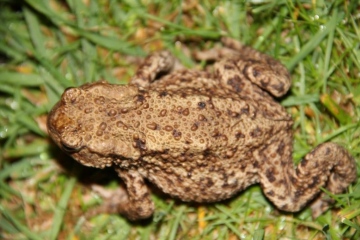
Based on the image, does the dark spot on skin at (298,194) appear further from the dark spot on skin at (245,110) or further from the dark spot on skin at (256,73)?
the dark spot on skin at (256,73)

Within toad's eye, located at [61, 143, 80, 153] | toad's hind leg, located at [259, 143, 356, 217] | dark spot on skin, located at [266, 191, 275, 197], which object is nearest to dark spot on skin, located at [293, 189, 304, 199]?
toad's hind leg, located at [259, 143, 356, 217]

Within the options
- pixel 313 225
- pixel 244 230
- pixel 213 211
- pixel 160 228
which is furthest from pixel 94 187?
pixel 313 225

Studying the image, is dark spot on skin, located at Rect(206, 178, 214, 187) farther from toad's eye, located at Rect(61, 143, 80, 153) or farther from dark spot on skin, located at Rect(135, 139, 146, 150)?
A: toad's eye, located at Rect(61, 143, 80, 153)

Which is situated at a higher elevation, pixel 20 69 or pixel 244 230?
pixel 20 69

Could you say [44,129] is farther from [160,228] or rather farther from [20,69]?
[160,228]

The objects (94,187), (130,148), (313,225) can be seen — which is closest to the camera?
(130,148)
